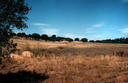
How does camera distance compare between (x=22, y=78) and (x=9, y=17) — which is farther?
(x=22, y=78)

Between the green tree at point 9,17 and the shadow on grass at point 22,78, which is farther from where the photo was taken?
the shadow on grass at point 22,78

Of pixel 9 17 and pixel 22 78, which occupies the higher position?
pixel 9 17

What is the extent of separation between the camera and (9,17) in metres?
5.64

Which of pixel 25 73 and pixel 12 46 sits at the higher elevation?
pixel 12 46

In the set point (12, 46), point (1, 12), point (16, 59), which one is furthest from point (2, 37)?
point (16, 59)

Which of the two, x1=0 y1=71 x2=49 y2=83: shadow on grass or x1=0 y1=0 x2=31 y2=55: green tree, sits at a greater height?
x1=0 y1=0 x2=31 y2=55: green tree

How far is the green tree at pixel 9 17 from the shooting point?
5529 millimetres

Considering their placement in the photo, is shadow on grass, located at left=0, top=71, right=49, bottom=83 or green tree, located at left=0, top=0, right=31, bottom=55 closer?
green tree, located at left=0, top=0, right=31, bottom=55

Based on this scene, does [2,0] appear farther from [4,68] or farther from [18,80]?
[4,68]

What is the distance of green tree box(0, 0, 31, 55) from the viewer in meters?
5.53

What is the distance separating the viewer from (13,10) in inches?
227

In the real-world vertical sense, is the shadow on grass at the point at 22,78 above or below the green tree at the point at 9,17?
below

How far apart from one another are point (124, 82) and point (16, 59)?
416 inches

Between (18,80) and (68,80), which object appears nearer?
(68,80)
